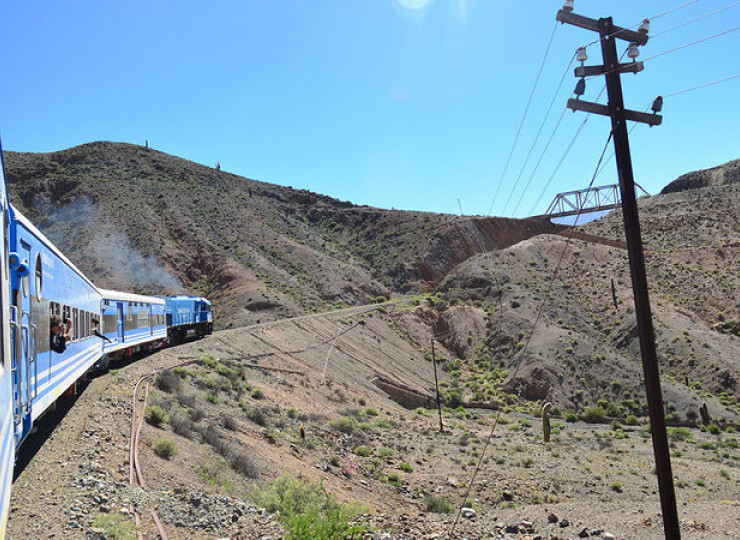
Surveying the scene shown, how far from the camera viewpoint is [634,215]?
11.7 metres

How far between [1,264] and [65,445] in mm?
8662

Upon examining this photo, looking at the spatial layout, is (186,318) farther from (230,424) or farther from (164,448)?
(164,448)

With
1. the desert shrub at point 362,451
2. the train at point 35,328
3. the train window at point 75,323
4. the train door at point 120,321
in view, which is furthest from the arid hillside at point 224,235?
the train window at point 75,323

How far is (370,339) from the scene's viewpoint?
58438 mm

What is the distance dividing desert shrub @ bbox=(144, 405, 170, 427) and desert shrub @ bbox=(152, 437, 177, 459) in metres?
2.19

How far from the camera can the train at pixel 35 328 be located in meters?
5.30

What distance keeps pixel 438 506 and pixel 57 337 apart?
1368 cm

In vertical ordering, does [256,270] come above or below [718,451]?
above

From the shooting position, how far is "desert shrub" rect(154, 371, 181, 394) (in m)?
21.8

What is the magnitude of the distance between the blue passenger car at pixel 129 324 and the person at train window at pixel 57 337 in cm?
647

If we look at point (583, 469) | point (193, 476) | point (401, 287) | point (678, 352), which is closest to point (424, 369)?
point (678, 352)

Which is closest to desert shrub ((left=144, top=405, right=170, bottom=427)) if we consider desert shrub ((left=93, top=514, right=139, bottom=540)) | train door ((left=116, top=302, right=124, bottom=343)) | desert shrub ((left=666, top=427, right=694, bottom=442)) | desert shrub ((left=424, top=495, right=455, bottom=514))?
desert shrub ((left=93, top=514, right=139, bottom=540))

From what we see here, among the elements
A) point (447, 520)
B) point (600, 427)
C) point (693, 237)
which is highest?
point (693, 237)

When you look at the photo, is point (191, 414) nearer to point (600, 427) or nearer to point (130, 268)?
point (600, 427)
